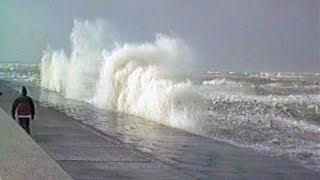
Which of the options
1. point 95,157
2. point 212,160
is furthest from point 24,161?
point 212,160

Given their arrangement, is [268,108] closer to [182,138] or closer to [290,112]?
[290,112]

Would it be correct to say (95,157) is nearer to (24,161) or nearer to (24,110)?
(24,110)

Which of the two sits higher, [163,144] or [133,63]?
[133,63]

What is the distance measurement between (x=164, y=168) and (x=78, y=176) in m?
1.23

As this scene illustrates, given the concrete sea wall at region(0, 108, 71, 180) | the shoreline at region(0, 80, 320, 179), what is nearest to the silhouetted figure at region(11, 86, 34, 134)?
the shoreline at region(0, 80, 320, 179)

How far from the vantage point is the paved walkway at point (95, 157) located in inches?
258

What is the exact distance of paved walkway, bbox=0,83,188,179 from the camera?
655cm

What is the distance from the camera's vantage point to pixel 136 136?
38.8 ft

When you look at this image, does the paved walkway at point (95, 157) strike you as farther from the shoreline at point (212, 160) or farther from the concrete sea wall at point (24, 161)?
the concrete sea wall at point (24, 161)

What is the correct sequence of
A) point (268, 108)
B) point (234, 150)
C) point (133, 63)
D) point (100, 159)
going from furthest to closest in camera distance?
point (133, 63)
point (268, 108)
point (234, 150)
point (100, 159)

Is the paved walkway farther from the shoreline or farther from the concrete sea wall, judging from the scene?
the concrete sea wall

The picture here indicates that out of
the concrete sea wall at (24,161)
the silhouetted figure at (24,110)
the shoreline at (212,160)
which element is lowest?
the shoreline at (212,160)

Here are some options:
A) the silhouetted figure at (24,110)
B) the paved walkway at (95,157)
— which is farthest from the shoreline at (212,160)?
the silhouetted figure at (24,110)

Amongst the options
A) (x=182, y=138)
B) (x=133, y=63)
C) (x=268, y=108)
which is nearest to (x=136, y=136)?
(x=182, y=138)
